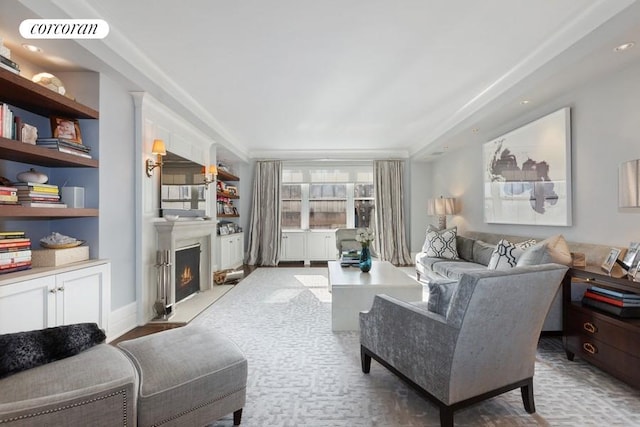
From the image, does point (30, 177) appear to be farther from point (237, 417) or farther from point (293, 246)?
point (293, 246)

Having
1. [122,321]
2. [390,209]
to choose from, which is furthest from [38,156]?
[390,209]

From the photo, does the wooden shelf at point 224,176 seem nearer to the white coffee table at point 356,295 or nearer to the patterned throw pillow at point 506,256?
the white coffee table at point 356,295

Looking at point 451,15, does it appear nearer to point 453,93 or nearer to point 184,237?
point 453,93

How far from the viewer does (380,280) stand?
127 inches

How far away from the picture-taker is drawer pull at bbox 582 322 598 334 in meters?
2.16

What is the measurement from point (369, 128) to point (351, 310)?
330cm

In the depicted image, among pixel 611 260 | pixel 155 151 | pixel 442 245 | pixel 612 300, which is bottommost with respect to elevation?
pixel 612 300

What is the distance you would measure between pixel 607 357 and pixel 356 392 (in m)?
1.70

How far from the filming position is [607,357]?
205cm

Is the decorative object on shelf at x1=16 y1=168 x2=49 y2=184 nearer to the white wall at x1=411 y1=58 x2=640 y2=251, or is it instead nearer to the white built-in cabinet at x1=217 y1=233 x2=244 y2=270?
the white built-in cabinet at x1=217 y1=233 x2=244 y2=270

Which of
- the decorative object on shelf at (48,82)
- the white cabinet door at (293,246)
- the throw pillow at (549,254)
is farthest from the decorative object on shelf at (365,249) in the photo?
the white cabinet door at (293,246)

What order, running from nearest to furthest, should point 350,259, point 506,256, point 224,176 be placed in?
point 506,256 → point 350,259 → point 224,176

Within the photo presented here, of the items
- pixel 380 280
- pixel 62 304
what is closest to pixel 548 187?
pixel 380 280

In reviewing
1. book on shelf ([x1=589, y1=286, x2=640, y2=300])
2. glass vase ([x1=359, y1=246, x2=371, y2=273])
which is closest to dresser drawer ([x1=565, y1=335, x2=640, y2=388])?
book on shelf ([x1=589, y1=286, x2=640, y2=300])
